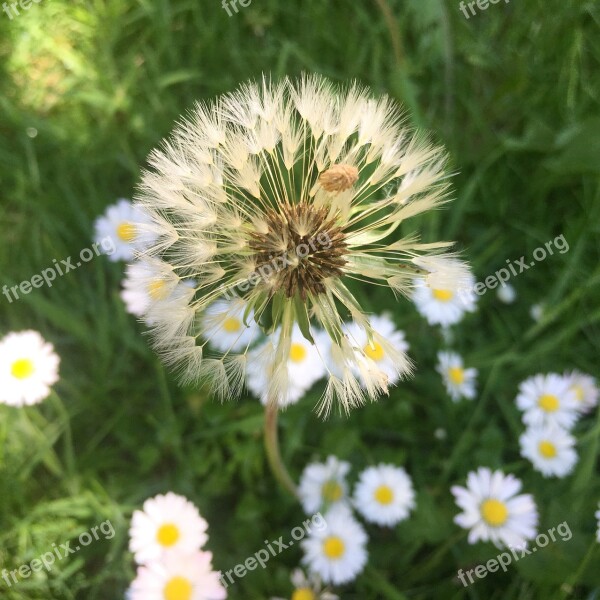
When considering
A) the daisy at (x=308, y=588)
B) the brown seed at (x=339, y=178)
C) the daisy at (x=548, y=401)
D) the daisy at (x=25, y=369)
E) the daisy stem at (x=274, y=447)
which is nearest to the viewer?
the brown seed at (x=339, y=178)

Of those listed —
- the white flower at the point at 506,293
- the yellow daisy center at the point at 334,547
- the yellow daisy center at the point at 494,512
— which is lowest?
the yellow daisy center at the point at 494,512

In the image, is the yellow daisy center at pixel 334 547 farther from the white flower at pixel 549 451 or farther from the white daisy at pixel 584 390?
the white daisy at pixel 584 390

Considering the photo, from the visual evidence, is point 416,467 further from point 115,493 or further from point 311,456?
point 115,493

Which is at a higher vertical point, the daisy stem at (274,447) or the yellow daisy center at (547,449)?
the daisy stem at (274,447)

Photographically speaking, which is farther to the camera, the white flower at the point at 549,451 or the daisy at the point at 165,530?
the white flower at the point at 549,451

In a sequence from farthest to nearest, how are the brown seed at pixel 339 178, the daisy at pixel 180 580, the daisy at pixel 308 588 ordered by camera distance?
the daisy at pixel 308 588 → the daisy at pixel 180 580 → the brown seed at pixel 339 178

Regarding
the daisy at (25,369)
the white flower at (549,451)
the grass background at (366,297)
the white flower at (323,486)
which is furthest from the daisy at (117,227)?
the white flower at (549,451)
